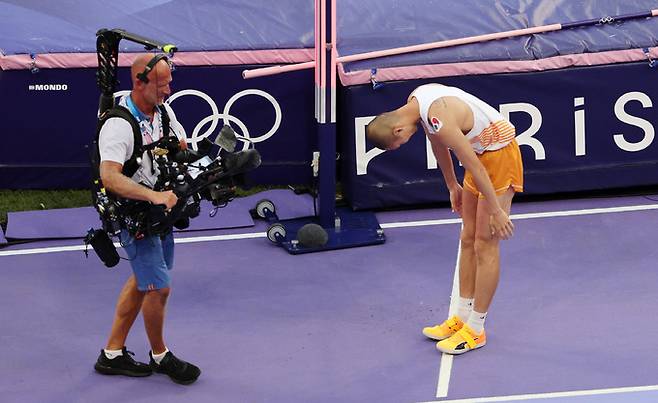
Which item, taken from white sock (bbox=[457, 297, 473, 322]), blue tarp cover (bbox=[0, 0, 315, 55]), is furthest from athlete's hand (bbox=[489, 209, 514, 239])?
blue tarp cover (bbox=[0, 0, 315, 55])

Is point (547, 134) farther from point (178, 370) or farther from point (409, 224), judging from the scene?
point (178, 370)

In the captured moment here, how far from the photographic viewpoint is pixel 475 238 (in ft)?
23.7

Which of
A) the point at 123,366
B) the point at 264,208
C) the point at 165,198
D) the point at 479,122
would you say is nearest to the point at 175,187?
the point at 165,198

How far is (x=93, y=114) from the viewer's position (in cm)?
995

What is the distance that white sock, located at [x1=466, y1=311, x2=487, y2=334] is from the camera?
736 cm

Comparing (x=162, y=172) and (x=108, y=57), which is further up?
(x=108, y=57)

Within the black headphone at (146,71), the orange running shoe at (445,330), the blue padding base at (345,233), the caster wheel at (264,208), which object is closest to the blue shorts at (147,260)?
the black headphone at (146,71)

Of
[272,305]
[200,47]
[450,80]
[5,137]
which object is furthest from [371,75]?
[5,137]

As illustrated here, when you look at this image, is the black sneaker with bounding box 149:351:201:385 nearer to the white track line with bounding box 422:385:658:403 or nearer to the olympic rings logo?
the white track line with bounding box 422:385:658:403

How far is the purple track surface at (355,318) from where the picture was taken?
7023 millimetres

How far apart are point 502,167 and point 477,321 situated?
100 centimetres

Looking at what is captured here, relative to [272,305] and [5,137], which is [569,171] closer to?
[272,305]

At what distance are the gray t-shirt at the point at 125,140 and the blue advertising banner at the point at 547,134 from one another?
3.16 m

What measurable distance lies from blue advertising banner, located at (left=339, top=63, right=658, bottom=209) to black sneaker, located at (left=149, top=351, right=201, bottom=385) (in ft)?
9.93
